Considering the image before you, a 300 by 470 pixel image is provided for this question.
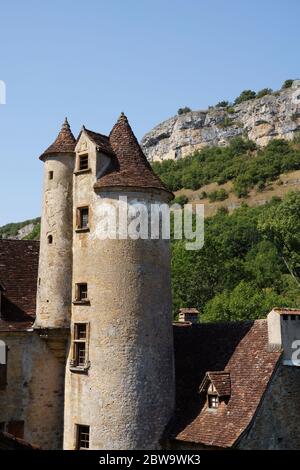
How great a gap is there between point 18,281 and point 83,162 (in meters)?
7.22

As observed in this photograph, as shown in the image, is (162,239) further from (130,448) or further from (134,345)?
(130,448)

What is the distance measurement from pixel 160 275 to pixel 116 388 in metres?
5.38

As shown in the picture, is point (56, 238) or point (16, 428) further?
point (56, 238)

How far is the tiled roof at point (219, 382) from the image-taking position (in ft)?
71.2

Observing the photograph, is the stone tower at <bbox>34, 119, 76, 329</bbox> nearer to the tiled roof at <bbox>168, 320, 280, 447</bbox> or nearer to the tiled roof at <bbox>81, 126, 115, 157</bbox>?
the tiled roof at <bbox>81, 126, 115, 157</bbox>

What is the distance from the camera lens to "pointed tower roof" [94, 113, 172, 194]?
77.7 ft

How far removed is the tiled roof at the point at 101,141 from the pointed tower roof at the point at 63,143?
1.72 meters

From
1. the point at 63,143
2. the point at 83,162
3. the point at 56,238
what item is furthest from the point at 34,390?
the point at 63,143

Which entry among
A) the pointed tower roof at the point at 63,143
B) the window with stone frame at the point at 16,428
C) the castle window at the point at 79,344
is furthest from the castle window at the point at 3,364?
the pointed tower roof at the point at 63,143

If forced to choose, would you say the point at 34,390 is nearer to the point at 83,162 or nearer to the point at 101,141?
the point at 83,162

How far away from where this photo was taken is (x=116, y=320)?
2248 centimetres

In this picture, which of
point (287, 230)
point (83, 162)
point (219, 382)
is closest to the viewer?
point (219, 382)

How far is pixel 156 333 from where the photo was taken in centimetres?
2308

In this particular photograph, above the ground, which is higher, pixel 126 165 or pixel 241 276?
pixel 126 165
